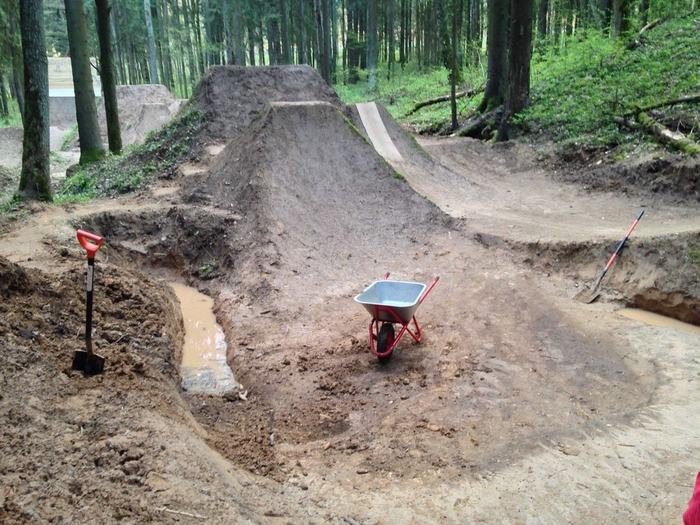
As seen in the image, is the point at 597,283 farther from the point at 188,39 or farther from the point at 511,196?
the point at 188,39

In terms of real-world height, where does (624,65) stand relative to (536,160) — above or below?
above

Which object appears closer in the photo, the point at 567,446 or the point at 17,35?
the point at 567,446

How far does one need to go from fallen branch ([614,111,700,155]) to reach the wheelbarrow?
781 cm

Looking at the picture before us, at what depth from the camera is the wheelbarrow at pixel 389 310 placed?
643 cm

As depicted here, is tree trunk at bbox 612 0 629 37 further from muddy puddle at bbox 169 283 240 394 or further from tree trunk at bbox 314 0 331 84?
muddy puddle at bbox 169 283 240 394

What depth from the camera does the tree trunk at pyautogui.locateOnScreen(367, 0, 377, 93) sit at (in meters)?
33.2

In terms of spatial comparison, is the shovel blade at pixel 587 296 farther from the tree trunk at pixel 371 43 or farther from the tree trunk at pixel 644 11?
the tree trunk at pixel 371 43

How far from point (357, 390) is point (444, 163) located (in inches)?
409

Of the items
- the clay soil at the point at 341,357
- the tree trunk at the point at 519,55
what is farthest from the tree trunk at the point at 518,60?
the clay soil at the point at 341,357

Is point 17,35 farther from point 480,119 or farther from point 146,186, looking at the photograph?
point 480,119

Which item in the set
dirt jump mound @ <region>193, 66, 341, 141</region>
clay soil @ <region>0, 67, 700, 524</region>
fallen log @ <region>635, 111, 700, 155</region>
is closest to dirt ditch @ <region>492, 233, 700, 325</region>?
clay soil @ <region>0, 67, 700, 524</region>

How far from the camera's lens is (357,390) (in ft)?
20.7

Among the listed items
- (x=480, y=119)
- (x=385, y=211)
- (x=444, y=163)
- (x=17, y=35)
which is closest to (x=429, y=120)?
(x=480, y=119)

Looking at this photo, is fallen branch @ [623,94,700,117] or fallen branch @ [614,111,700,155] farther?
fallen branch @ [623,94,700,117]
